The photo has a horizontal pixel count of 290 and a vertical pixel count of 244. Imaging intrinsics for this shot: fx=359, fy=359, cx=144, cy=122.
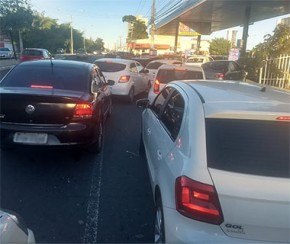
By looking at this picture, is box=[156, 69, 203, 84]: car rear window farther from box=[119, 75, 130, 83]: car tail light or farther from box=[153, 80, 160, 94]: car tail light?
box=[119, 75, 130, 83]: car tail light

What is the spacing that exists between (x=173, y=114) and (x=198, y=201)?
1.45 meters

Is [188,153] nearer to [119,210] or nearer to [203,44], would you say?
[119,210]

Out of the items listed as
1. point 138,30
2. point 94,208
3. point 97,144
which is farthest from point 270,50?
point 138,30

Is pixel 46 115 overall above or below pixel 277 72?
above

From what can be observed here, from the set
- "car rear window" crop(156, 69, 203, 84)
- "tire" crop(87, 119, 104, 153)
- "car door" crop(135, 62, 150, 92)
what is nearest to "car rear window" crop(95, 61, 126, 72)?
"car door" crop(135, 62, 150, 92)

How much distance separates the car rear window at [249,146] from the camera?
8.48 feet

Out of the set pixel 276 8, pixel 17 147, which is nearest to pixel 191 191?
pixel 17 147

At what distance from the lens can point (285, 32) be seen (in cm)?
1555

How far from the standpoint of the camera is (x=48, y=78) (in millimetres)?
6043

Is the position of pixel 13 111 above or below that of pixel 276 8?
below

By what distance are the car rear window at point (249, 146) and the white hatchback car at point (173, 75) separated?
6.64 m

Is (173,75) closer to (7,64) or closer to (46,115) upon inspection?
(46,115)

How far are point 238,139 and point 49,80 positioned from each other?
4.07 metres

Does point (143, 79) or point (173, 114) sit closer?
point (173, 114)
